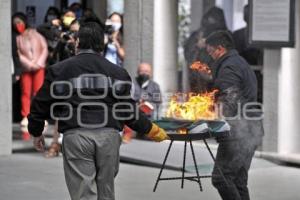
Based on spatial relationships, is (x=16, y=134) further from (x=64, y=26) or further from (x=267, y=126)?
(x=267, y=126)

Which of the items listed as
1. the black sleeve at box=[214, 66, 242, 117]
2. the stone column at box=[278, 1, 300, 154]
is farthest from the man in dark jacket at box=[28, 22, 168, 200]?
the stone column at box=[278, 1, 300, 154]

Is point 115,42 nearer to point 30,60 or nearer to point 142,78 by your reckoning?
point 142,78

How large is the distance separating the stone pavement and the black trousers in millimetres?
1439

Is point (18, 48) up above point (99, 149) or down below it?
above

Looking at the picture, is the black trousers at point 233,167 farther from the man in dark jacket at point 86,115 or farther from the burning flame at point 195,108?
the man in dark jacket at point 86,115

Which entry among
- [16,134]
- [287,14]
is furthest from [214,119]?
[16,134]

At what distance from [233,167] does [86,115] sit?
5.91 feet

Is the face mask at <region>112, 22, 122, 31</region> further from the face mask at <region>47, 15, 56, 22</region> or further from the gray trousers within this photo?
the gray trousers

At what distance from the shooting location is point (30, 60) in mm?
12109

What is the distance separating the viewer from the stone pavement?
853cm

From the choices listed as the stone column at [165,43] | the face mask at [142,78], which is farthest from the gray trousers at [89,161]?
the stone column at [165,43]

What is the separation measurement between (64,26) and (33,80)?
949 millimetres

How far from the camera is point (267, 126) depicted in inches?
423

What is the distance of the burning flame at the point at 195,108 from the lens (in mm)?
7527
